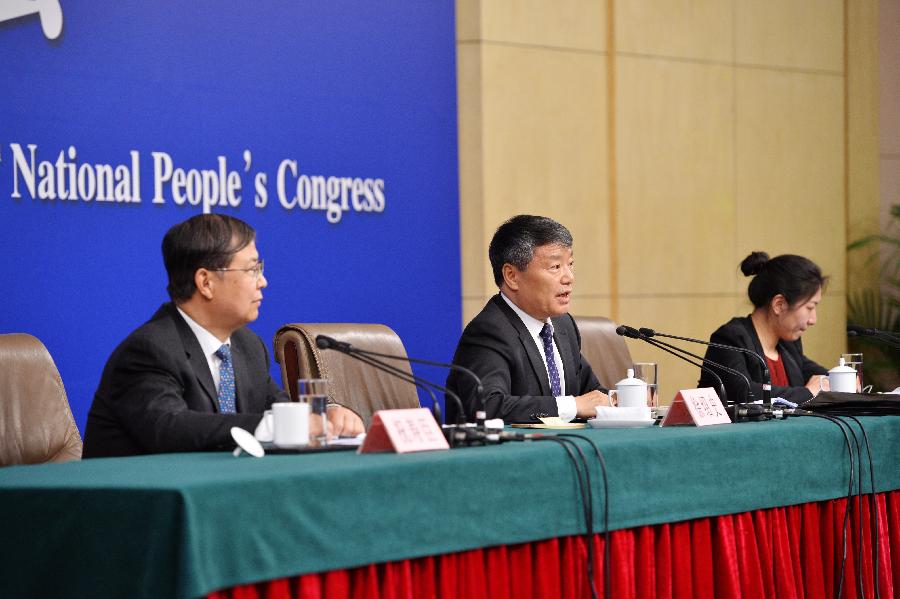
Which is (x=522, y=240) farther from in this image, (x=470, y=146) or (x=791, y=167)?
(x=791, y=167)

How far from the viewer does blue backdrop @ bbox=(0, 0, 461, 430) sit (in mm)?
4539

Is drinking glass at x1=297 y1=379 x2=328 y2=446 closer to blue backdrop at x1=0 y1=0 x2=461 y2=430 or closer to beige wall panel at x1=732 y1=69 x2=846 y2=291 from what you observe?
blue backdrop at x1=0 y1=0 x2=461 y2=430

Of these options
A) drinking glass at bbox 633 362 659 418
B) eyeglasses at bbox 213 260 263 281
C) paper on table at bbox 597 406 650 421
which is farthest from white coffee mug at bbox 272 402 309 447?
drinking glass at bbox 633 362 659 418

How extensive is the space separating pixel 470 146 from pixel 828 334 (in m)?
2.57

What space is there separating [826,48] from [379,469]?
577 centimetres

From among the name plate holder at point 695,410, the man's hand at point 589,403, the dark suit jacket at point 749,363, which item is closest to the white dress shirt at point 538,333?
the man's hand at point 589,403

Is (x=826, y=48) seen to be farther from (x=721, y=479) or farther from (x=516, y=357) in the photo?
(x=721, y=479)

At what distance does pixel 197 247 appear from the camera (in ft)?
10.5

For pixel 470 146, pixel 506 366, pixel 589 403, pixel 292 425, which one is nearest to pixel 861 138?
pixel 470 146

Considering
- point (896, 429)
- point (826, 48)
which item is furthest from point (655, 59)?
point (896, 429)

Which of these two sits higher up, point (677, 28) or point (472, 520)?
point (677, 28)

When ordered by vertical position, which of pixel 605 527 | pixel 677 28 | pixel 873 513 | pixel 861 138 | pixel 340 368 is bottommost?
pixel 873 513

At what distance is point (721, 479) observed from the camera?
2912 millimetres

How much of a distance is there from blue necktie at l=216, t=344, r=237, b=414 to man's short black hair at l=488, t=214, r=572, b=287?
1.12 m
